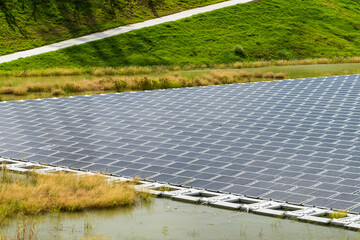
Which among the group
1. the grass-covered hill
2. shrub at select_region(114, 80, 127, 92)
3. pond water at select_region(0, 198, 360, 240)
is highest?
the grass-covered hill

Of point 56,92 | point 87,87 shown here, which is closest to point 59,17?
point 87,87

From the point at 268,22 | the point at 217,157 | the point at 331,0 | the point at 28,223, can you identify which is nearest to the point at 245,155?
the point at 217,157

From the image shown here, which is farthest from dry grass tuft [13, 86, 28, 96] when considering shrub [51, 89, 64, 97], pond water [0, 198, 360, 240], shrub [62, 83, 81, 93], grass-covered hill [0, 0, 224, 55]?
grass-covered hill [0, 0, 224, 55]

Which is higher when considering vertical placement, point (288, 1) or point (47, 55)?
point (288, 1)

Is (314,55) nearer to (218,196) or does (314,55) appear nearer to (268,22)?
(268,22)

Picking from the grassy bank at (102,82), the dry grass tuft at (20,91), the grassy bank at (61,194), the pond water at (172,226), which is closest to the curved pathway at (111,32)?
the grassy bank at (102,82)

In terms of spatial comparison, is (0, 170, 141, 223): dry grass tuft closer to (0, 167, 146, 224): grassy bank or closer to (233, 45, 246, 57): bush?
(0, 167, 146, 224): grassy bank
